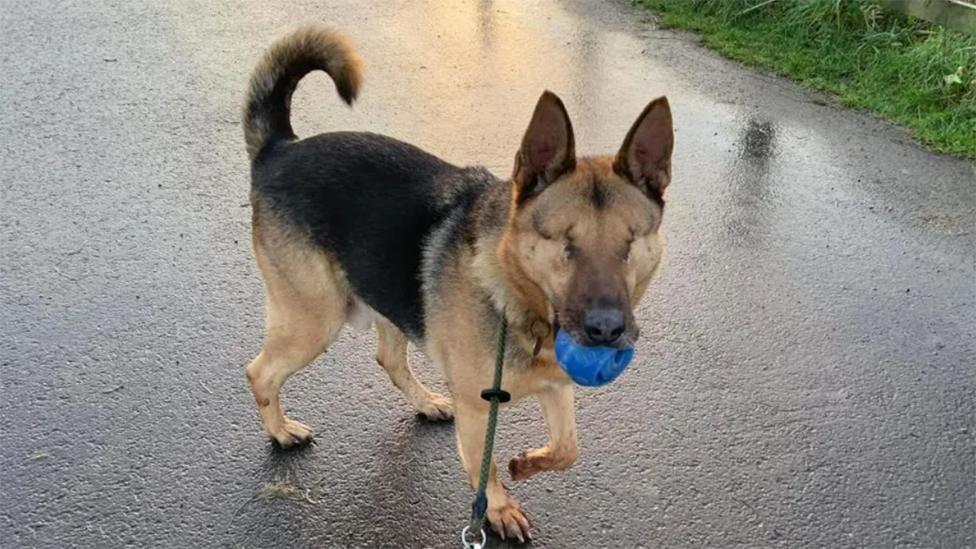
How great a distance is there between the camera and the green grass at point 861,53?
659 cm

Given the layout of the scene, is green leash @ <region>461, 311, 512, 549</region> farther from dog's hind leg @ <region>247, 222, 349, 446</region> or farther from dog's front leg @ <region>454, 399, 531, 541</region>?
dog's hind leg @ <region>247, 222, 349, 446</region>

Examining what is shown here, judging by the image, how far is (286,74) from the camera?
11.6ft

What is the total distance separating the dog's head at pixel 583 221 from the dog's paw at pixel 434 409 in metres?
1.11

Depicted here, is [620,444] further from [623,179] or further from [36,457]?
[36,457]

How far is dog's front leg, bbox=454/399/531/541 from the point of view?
3141 millimetres

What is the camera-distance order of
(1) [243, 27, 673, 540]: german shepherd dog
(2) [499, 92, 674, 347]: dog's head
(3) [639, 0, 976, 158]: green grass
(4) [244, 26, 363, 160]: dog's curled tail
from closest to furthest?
(2) [499, 92, 674, 347]: dog's head → (1) [243, 27, 673, 540]: german shepherd dog → (4) [244, 26, 363, 160]: dog's curled tail → (3) [639, 0, 976, 158]: green grass

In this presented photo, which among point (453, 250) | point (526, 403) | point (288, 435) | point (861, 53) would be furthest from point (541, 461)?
point (861, 53)

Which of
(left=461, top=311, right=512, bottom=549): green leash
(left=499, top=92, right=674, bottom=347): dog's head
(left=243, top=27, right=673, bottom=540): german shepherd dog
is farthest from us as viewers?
(left=461, top=311, right=512, bottom=549): green leash

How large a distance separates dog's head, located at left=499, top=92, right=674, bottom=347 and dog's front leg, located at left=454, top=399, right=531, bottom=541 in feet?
1.80

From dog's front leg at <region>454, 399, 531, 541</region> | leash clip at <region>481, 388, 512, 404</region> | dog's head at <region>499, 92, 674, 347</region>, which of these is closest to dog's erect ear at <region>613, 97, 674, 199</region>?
dog's head at <region>499, 92, 674, 347</region>

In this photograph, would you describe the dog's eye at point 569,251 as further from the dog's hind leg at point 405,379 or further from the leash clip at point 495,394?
the dog's hind leg at point 405,379

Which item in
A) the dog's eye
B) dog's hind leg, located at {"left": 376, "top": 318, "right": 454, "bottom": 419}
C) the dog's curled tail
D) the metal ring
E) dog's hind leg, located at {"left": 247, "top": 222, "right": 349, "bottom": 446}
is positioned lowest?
the metal ring

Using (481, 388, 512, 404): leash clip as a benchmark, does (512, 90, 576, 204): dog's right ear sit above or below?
above

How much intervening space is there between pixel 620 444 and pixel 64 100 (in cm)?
544
